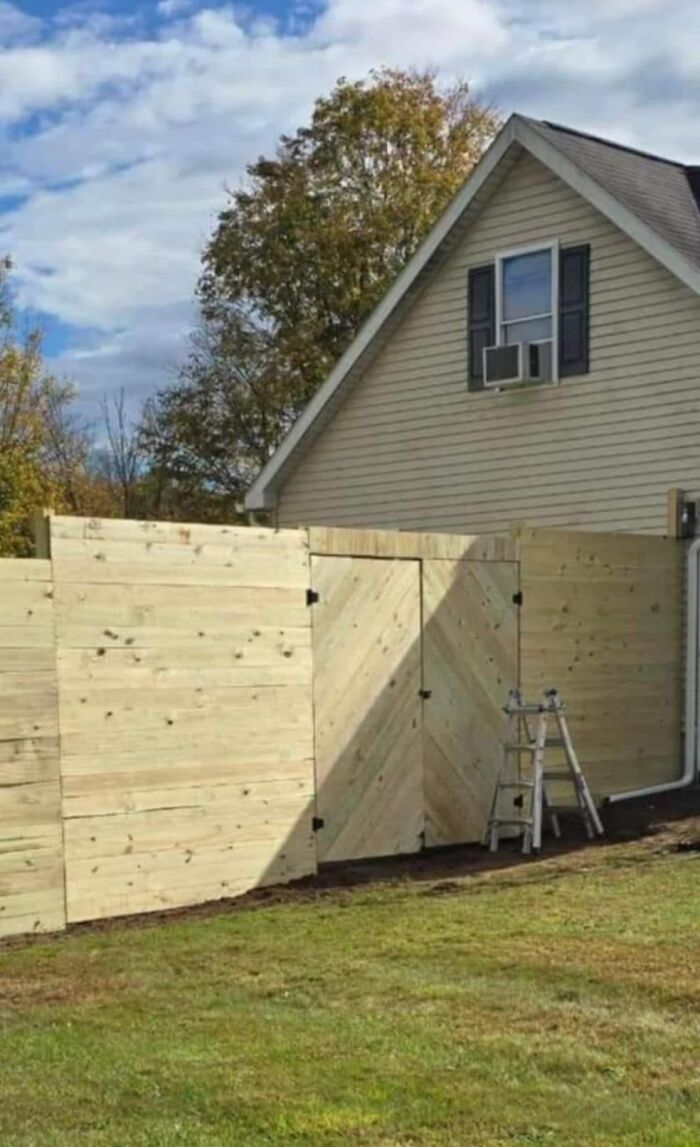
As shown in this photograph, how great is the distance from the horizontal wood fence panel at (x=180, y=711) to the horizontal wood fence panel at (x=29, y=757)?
9 centimetres

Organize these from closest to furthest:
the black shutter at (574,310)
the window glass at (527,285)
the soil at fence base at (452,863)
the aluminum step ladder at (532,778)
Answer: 1. the soil at fence base at (452,863)
2. the aluminum step ladder at (532,778)
3. the black shutter at (574,310)
4. the window glass at (527,285)

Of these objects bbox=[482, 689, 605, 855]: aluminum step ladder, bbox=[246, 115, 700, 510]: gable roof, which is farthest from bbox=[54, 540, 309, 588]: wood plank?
bbox=[246, 115, 700, 510]: gable roof

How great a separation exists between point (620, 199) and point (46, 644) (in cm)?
773

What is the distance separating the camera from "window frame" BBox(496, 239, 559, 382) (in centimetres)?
1285

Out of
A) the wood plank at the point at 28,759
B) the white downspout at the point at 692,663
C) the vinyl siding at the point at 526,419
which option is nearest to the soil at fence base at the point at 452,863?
the wood plank at the point at 28,759

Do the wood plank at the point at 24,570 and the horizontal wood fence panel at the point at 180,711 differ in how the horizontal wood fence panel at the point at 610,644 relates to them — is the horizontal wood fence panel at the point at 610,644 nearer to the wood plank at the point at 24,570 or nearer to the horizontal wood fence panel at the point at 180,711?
the horizontal wood fence panel at the point at 180,711

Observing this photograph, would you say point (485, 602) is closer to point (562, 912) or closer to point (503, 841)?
point (503, 841)

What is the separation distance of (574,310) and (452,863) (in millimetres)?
6349

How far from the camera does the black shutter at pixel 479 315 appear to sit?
13.4 m

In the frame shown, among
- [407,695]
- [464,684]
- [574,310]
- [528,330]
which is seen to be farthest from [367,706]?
[528,330]

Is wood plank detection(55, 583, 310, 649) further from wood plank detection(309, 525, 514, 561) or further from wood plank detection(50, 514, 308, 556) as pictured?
wood plank detection(309, 525, 514, 561)

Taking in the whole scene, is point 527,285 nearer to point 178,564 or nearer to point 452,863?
point 452,863

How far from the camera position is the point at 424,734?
29.0ft

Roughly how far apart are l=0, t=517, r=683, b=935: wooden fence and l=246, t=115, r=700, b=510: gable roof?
3485 mm
